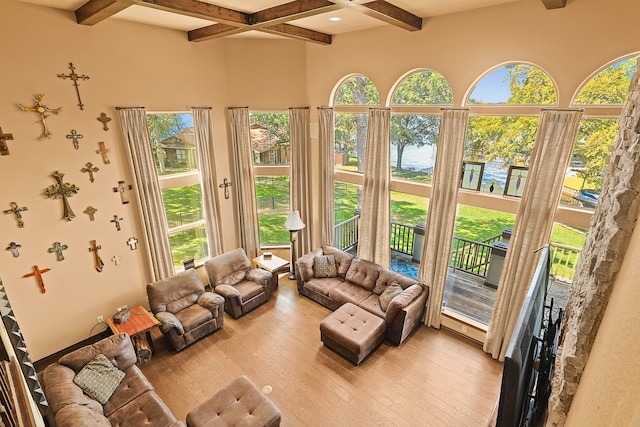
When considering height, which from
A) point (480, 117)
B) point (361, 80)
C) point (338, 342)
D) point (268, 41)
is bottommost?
point (338, 342)

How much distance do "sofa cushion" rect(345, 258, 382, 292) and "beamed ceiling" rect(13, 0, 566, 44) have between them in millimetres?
3769

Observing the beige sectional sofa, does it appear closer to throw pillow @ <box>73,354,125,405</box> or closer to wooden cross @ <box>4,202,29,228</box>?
throw pillow @ <box>73,354,125,405</box>

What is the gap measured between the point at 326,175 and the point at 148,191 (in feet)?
10.1

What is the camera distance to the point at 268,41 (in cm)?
586

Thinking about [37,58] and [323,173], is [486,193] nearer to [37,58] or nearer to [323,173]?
[323,173]

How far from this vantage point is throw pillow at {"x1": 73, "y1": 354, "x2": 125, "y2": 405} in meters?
3.47

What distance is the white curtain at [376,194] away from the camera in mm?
5230

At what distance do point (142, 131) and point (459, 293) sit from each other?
5818mm

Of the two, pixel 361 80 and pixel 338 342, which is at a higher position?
pixel 361 80

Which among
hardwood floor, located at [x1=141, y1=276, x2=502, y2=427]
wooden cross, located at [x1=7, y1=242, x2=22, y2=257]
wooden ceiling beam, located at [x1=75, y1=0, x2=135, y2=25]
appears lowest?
hardwood floor, located at [x1=141, y1=276, x2=502, y2=427]

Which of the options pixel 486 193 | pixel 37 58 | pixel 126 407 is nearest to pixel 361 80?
pixel 486 193

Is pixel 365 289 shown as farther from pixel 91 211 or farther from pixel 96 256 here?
pixel 91 211

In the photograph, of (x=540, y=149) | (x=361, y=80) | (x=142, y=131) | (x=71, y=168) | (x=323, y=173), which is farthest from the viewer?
(x=323, y=173)

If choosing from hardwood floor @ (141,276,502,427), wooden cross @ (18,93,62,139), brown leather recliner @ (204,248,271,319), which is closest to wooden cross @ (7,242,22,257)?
wooden cross @ (18,93,62,139)
